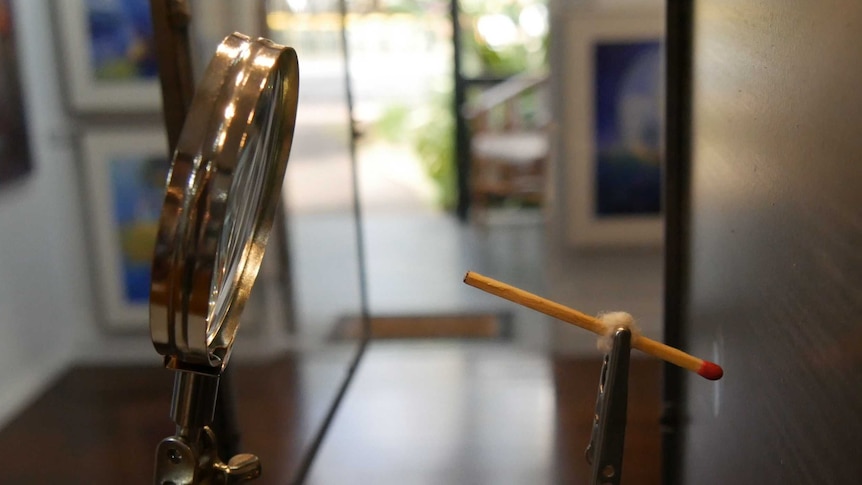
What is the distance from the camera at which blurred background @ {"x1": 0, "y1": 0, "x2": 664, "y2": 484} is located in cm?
154

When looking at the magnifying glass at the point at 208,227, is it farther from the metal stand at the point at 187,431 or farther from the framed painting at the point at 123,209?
the framed painting at the point at 123,209

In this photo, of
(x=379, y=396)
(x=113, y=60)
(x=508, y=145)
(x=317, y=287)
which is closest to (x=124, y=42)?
(x=113, y=60)

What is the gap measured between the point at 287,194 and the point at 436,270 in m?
1.34

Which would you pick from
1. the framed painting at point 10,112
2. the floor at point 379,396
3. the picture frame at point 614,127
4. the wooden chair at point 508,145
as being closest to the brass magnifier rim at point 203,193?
the floor at point 379,396

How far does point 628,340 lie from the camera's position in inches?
27.4

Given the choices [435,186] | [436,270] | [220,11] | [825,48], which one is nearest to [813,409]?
[825,48]

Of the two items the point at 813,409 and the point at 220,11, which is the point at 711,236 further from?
the point at 220,11

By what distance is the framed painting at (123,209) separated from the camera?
1756mm

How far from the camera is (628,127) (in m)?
2.32

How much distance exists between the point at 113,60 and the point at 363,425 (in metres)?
0.91

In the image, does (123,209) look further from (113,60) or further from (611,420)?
(611,420)

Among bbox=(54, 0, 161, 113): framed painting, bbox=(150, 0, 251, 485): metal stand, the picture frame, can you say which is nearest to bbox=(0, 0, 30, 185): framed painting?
bbox=(54, 0, 161, 113): framed painting

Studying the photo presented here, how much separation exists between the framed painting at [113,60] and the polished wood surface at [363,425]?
55 centimetres

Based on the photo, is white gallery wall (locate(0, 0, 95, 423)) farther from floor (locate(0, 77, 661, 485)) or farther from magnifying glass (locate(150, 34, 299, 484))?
magnifying glass (locate(150, 34, 299, 484))
